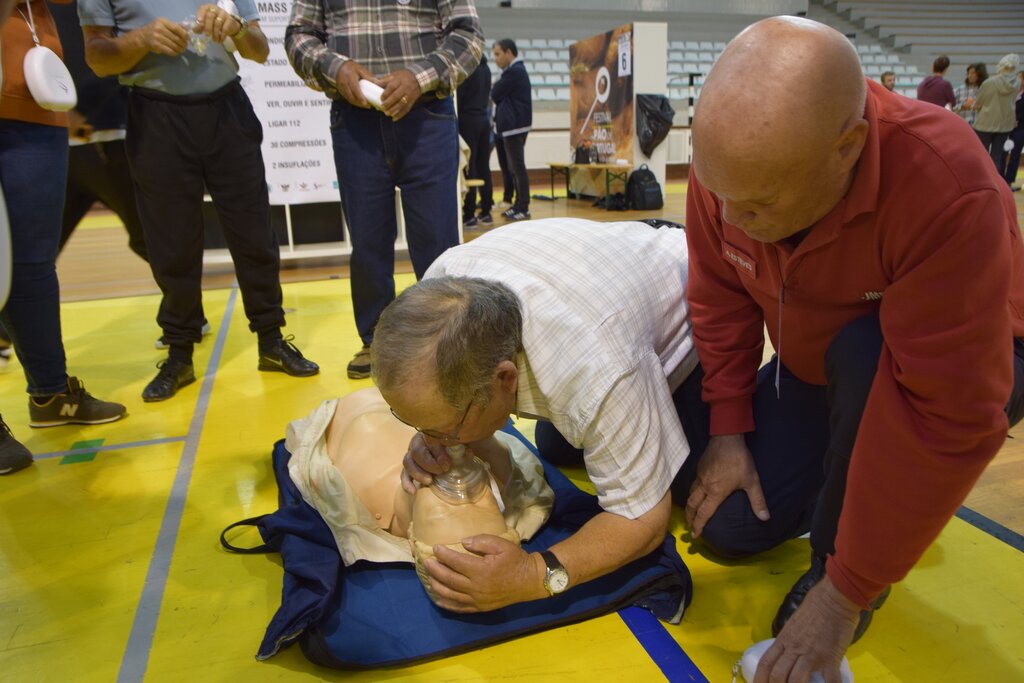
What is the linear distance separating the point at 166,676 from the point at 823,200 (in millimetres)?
1393

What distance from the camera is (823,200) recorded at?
40.6 inches

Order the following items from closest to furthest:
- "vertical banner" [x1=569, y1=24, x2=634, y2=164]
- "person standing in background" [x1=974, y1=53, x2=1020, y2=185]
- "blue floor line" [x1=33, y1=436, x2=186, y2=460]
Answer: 1. "blue floor line" [x1=33, y1=436, x2=186, y2=460]
2. "person standing in background" [x1=974, y1=53, x2=1020, y2=185]
3. "vertical banner" [x1=569, y1=24, x2=634, y2=164]

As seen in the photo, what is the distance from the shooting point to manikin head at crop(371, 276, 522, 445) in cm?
120

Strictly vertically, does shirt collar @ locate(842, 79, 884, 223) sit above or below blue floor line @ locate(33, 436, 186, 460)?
above

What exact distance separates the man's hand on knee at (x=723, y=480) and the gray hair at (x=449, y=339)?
60 centimetres

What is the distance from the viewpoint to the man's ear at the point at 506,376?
127cm

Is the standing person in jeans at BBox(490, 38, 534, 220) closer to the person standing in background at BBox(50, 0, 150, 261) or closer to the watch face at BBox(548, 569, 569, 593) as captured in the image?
the person standing in background at BBox(50, 0, 150, 261)

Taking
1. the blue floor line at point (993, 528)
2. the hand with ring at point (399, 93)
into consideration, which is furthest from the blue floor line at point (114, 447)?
the blue floor line at point (993, 528)

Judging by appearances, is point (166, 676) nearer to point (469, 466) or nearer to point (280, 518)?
point (280, 518)

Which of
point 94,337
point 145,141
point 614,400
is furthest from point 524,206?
point 614,400

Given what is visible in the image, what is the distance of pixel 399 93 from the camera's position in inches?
94.0

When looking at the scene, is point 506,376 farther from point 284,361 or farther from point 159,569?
point 284,361

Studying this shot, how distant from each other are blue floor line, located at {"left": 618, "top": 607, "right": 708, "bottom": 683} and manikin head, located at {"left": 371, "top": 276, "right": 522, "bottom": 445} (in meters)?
0.53

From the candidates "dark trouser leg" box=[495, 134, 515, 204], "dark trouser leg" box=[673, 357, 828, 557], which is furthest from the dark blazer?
"dark trouser leg" box=[673, 357, 828, 557]
